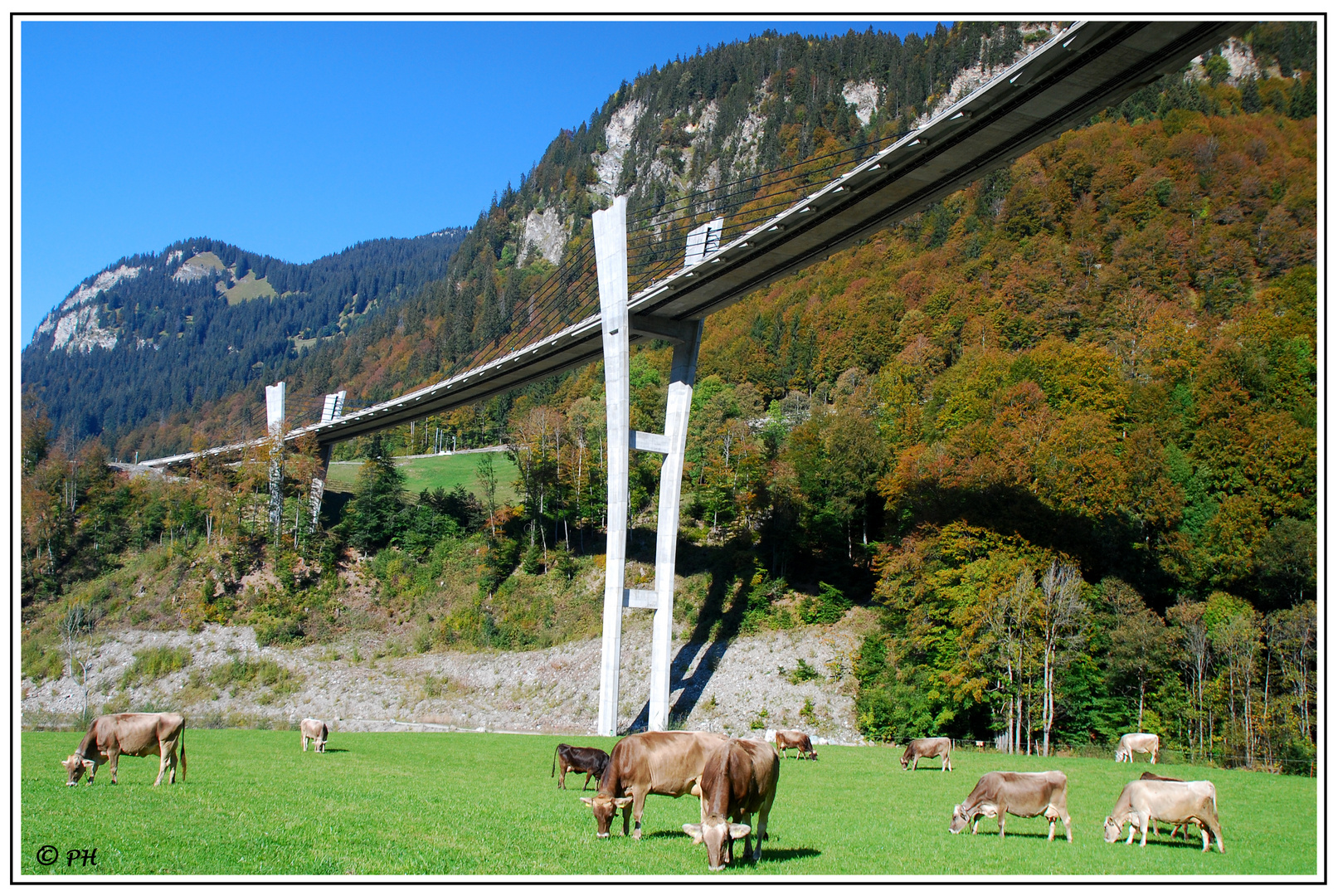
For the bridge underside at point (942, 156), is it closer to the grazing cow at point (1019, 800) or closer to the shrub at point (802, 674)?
the shrub at point (802, 674)

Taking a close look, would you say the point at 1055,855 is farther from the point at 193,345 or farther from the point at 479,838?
the point at 193,345

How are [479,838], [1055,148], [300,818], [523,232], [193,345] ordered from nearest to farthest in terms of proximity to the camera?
[479,838] → [300,818] → [1055,148] → [523,232] → [193,345]

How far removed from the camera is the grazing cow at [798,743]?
22594 mm

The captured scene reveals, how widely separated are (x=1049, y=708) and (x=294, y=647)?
30118 mm

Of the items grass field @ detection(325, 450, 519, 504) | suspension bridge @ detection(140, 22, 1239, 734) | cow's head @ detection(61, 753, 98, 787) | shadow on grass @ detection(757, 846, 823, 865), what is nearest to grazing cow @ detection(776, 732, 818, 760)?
suspension bridge @ detection(140, 22, 1239, 734)

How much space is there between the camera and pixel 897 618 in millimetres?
32844

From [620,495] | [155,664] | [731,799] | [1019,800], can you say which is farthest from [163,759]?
[155,664]

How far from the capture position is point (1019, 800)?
1150 centimetres

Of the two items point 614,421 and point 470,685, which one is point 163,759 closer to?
point 614,421

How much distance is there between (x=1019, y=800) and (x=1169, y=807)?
1.59 meters

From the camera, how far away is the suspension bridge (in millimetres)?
20359

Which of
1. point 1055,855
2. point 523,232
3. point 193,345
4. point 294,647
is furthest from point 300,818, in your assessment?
point 193,345

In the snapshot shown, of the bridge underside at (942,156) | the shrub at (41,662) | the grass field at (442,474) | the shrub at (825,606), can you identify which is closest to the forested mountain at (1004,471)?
the shrub at (825,606)

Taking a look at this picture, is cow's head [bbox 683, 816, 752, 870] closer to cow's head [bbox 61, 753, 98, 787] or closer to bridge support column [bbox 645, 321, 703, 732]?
cow's head [bbox 61, 753, 98, 787]
